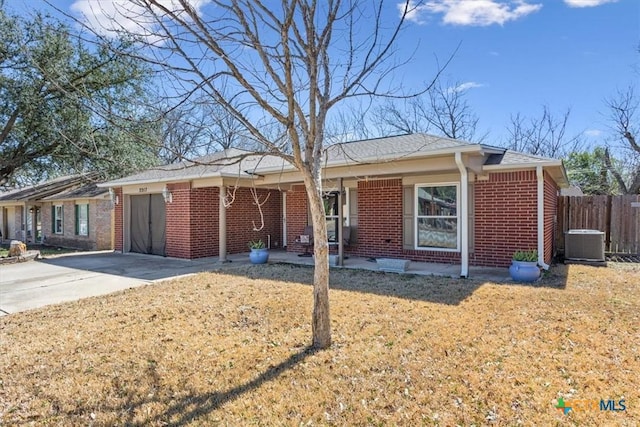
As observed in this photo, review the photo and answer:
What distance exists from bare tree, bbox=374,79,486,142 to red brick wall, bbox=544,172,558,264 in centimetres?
1550

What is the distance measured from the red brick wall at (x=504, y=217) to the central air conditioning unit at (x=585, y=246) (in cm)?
275

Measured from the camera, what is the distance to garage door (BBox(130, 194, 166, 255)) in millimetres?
13259

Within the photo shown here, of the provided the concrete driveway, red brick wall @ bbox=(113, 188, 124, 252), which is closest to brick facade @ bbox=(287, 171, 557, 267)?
the concrete driveway

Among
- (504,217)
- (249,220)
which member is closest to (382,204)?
(504,217)

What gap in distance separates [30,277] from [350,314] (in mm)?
8518

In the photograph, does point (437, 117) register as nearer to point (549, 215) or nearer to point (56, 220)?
point (549, 215)

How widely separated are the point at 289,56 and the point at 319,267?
2194mm

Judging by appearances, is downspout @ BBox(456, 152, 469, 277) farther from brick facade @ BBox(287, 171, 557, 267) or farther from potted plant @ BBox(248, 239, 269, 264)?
potted plant @ BBox(248, 239, 269, 264)

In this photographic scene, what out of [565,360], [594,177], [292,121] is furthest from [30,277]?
[594,177]

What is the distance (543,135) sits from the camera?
26500mm

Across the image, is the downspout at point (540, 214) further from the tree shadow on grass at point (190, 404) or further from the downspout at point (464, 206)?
the tree shadow on grass at point (190, 404)

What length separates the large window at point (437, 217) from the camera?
10258mm

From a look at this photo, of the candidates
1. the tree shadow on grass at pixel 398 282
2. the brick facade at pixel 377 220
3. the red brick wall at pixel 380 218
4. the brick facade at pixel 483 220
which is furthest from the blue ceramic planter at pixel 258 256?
the red brick wall at pixel 380 218

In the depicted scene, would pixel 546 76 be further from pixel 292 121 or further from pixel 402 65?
pixel 292 121
